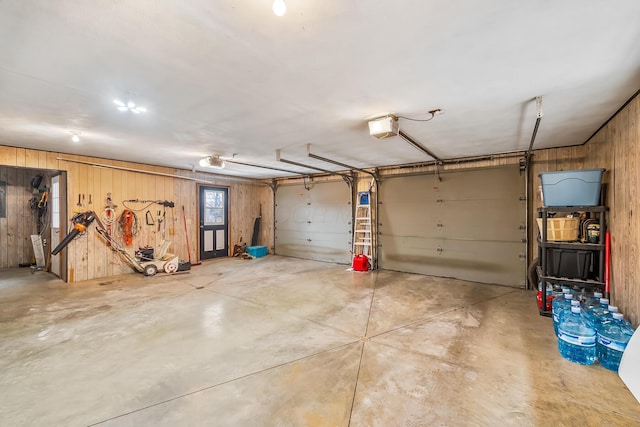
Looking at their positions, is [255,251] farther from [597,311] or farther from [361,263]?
[597,311]

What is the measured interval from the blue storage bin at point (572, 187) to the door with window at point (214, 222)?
7.08m

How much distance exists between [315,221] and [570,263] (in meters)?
Answer: 5.25

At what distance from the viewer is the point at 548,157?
4.50 m

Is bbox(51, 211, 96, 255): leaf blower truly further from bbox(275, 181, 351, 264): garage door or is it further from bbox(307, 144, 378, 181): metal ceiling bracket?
bbox(275, 181, 351, 264): garage door

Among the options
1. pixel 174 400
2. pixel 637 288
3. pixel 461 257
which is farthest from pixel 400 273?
pixel 174 400

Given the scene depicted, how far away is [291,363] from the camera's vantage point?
2.35m

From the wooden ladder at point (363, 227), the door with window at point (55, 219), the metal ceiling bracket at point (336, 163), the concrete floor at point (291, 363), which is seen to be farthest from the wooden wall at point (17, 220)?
the wooden ladder at point (363, 227)

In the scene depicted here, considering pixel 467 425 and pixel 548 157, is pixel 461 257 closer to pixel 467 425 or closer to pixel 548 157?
pixel 548 157

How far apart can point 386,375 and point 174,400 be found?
157cm

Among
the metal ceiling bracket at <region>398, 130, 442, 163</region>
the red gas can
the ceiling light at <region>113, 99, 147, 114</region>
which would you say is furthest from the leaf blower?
the metal ceiling bracket at <region>398, 130, 442, 163</region>

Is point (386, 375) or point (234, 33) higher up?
point (234, 33)

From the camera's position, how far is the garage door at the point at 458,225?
479 centimetres

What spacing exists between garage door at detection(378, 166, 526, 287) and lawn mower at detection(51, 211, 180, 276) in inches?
183

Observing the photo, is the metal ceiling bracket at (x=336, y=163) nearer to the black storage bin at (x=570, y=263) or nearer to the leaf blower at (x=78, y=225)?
the black storage bin at (x=570, y=263)
